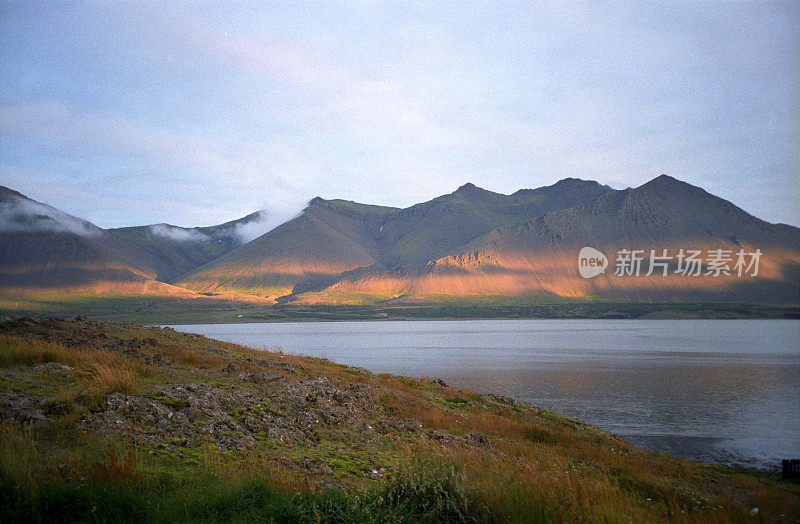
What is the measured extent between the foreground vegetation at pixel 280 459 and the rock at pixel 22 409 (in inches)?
2.2

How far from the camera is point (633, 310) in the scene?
194 meters

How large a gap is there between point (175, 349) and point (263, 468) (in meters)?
14.2

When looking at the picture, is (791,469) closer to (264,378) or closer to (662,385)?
(264,378)

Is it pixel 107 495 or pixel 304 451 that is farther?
pixel 304 451

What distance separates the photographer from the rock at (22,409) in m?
7.97

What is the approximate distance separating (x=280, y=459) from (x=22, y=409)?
4631 mm

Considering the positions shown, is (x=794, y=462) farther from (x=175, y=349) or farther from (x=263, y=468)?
(x=175, y=349)

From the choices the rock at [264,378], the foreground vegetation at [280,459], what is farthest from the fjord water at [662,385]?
the rock at [264,378]

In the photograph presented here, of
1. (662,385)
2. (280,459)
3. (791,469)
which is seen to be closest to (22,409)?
(280,459)

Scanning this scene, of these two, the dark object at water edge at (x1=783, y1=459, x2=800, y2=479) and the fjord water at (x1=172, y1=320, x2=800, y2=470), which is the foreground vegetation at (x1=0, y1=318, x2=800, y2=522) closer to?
the dark object at water edge at (x1=783, y1=459, x2=800, y2=479)

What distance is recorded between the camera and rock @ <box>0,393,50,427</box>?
7.97 metres

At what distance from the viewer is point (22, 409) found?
841 cm

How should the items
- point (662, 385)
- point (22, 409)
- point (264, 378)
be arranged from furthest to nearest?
point (662, 385)
point (264, 378)
point (22, 409)

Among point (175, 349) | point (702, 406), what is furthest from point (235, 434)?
point (702, 406)
